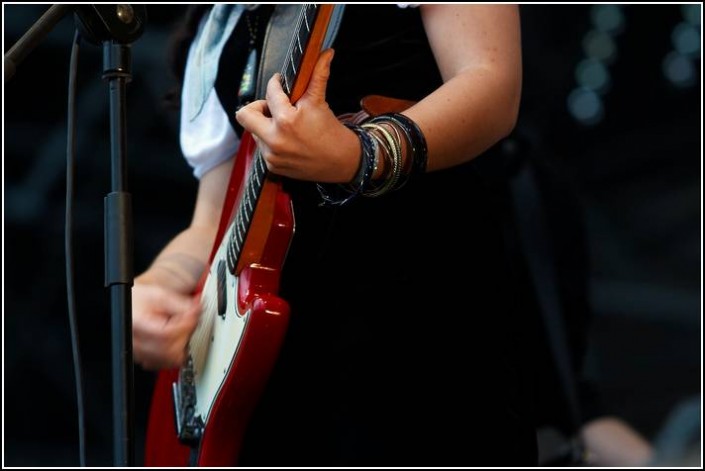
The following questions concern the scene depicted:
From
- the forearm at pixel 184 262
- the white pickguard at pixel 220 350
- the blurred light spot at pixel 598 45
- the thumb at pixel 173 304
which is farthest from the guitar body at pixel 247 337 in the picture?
the blurred light spot at pixel 598 45

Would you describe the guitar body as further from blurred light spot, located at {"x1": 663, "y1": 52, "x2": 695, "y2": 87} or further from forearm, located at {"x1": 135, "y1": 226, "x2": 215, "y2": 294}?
blurred light spot, located at {"x1": 663, "y1": 52, "x2": 695, "y2": 87}

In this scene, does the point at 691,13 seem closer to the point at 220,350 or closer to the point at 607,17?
the point at 607,17

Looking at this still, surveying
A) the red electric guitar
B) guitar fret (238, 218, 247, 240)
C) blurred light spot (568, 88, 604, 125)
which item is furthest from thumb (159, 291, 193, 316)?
blurred light spot (568, 88, 604, 125)

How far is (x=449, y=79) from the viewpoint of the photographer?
0.97 meters

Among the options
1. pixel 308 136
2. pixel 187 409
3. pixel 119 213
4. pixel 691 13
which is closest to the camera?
pixel 308 136

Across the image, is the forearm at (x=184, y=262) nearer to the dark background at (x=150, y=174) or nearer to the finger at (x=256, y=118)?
the finger at (x=256, y=118)

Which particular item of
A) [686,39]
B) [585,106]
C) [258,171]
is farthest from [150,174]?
[258,171]

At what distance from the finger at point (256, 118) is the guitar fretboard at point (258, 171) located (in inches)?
1.1

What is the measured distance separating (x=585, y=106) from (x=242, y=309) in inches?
79.0

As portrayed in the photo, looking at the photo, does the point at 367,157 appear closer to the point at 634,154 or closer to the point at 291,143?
the point at 291,143

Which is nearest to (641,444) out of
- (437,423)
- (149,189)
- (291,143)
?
(437,423)

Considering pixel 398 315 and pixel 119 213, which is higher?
pixel 119 213

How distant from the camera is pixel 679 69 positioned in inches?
106

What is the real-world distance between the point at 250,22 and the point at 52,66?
1536mm
